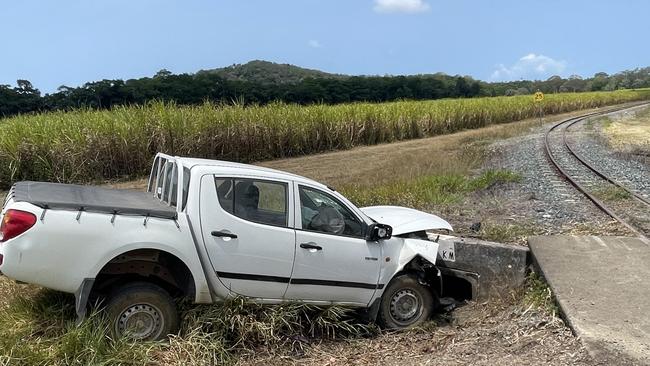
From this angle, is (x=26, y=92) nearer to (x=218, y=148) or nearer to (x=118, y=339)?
(x=218, y=148)

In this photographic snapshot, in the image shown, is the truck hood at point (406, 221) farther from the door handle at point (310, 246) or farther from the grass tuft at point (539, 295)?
the grass tuft at point (539, 295)

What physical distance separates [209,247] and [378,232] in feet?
5.64

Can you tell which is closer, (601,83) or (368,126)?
(368,126)

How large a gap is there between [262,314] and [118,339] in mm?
1323

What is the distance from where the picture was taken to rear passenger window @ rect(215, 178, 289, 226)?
17.7ft

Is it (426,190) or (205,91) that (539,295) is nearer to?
(426,190)

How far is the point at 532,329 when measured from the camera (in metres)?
5.30

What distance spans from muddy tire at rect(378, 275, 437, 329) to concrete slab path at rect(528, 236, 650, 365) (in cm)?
130

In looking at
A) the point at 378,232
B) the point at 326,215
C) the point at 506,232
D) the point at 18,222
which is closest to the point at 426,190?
the point at 506,232

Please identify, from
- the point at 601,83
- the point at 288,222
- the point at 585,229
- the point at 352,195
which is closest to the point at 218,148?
the point at 352,195

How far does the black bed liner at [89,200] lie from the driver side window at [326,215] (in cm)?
127

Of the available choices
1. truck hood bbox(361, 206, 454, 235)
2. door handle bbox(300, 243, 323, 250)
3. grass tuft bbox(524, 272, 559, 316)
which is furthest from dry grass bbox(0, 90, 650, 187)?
grass tuft bbox(524, 272, 559, 316)

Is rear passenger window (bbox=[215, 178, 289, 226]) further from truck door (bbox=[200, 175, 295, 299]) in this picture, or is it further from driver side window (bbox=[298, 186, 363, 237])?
driver side window (bbox=[298, 186, 363, 237])

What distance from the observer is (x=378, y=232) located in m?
5.92
